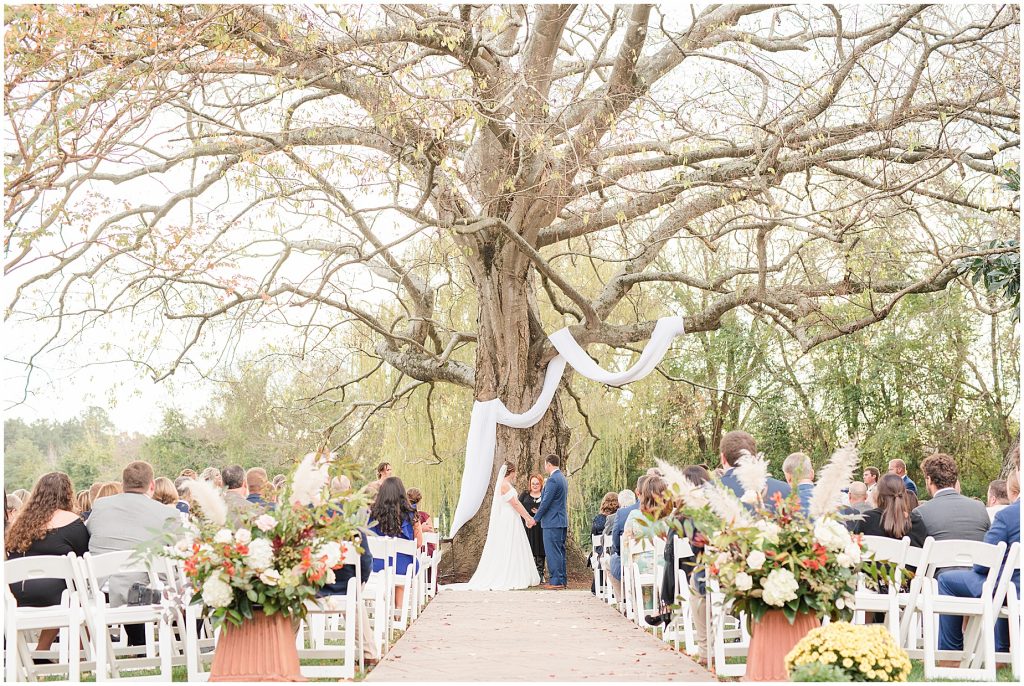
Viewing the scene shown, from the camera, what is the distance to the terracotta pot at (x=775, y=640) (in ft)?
19.3

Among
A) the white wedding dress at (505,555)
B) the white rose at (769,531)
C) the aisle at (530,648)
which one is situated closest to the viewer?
the white rose at (769,531)

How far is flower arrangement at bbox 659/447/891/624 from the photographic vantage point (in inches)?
226

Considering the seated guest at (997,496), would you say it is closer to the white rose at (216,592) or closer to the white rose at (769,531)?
the white rose at (769,531)

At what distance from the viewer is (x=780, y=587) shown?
5703 mm

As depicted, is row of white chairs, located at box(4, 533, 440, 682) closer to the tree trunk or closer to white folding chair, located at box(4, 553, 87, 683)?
white folding chair, located at box(4, 553, 87, 683)

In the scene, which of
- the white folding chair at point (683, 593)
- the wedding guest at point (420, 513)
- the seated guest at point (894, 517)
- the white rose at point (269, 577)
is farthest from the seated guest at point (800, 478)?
the wedding guest at point (420, 513)

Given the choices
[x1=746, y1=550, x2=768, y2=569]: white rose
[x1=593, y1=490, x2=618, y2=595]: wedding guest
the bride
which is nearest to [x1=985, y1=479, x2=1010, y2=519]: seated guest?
[x1=746, y1=550, x2=768, y2=569]: white rose

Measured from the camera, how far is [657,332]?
1466 centimetres

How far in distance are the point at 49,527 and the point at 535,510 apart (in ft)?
28.6

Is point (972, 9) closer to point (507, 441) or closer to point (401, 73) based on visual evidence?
point (401, 73)

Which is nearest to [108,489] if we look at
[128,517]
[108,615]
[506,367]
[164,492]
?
[164,492]

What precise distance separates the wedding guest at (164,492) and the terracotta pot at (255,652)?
3.34 meters

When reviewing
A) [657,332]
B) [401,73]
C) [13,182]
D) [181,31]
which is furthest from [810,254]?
[13,182]

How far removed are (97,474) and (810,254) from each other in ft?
70.1
